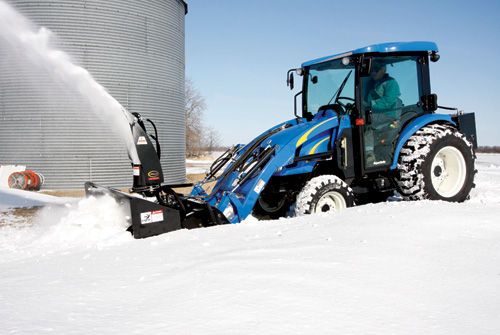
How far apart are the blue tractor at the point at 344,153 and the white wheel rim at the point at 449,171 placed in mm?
15

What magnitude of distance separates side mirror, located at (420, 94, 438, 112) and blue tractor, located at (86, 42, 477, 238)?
0.01 meters

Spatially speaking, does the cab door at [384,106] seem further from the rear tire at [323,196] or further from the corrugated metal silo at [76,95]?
the corrugated metal silo at [76,95]

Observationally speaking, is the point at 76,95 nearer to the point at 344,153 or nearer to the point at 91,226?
the point at 91,226

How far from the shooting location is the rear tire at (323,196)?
19.6 ft

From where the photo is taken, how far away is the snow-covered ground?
97.3 inches

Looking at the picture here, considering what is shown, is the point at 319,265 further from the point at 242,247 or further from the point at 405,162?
the point at 405,162

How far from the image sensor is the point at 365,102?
261 inches

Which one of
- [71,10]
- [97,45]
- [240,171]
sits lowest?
[240,171]

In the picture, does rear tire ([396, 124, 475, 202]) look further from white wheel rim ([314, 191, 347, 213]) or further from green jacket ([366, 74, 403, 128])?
white wheel rim ([314, 191, 347, 213])

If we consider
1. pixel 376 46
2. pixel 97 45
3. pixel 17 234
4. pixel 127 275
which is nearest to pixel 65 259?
pixel 127 275

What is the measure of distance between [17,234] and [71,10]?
29.7 feet

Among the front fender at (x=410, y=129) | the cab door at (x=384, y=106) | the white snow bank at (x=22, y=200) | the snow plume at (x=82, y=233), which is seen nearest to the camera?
the snow plume at (x=82, y=233)

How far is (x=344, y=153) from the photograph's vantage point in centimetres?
652

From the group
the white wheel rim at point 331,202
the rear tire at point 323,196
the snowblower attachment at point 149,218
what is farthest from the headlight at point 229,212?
the white wheel rim at point 331,202
